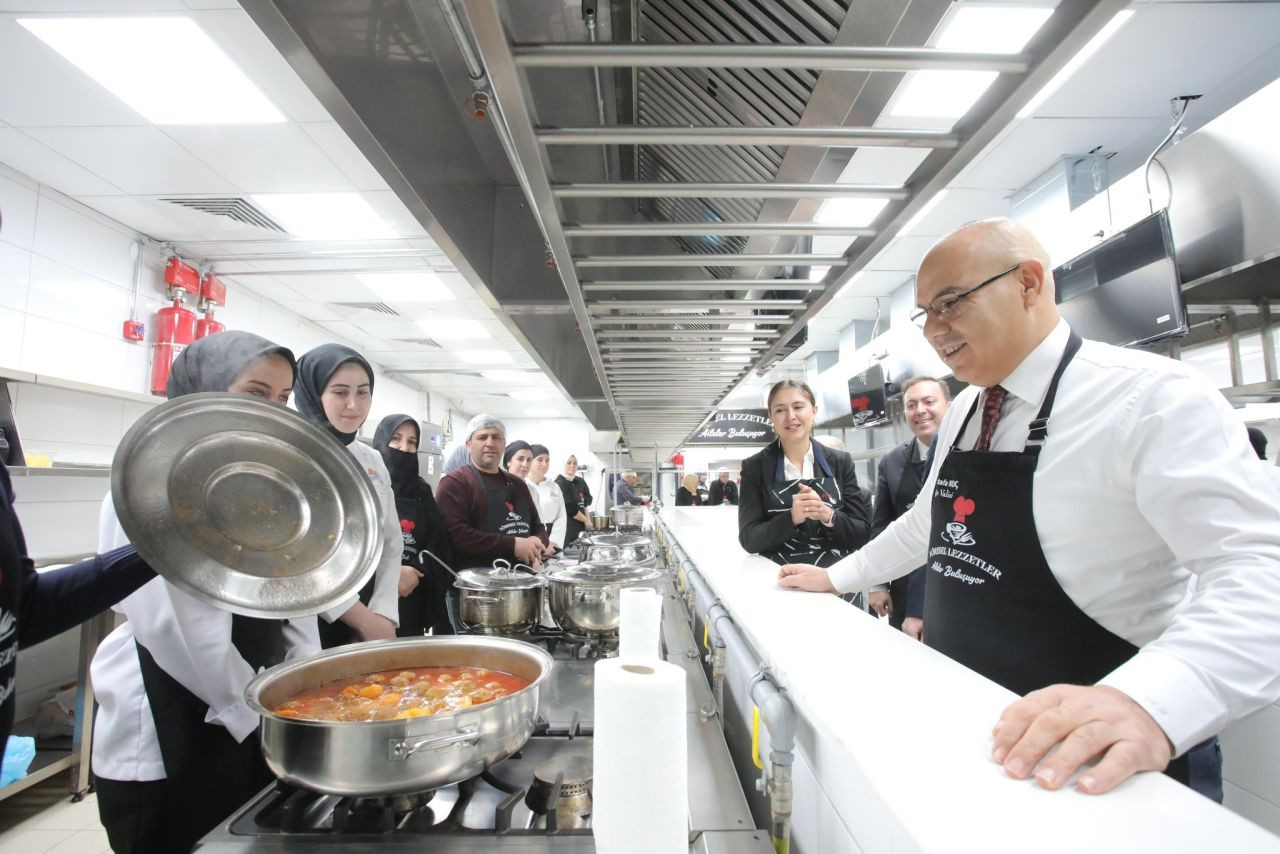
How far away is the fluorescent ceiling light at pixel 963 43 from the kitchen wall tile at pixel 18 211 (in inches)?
208

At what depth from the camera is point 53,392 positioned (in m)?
3.82

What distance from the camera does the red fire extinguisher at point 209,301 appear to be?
493 centimetres

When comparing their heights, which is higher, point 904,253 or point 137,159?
point 904,253

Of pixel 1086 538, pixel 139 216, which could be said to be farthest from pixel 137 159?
pixel 1086 538

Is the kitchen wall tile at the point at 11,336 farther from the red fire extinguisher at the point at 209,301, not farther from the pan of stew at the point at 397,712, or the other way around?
the pan of stew at the point at 397,712

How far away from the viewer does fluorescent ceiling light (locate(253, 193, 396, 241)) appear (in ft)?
12.8

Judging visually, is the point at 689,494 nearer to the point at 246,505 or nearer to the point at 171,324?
the point at 171,324

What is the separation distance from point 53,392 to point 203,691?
4.21m

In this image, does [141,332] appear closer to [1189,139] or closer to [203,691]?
[203,691]

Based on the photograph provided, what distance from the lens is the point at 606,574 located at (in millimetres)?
1633

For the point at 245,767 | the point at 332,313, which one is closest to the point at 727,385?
the point at 245,767

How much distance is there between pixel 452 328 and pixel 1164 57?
6492 mm

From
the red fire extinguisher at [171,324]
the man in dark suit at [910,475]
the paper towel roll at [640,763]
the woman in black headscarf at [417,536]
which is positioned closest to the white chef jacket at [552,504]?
the woman in black headscarf at [417,536]

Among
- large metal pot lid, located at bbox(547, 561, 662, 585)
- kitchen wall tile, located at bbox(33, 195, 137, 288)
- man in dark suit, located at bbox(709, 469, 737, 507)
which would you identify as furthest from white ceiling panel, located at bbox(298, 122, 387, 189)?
man in dark suit, located at bbox(709, 469, 737, 507)
